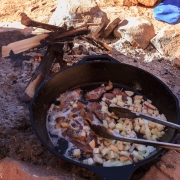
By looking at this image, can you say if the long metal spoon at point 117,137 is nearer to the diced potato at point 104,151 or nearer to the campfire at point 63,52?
the diced potato at point 104,151

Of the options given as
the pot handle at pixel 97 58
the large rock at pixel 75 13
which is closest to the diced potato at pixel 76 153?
the pot handle at pixel 97 58

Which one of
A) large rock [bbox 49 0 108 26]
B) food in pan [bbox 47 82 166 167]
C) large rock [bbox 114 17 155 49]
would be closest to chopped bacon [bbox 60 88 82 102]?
food in pan [bbox 47 82 166 167]

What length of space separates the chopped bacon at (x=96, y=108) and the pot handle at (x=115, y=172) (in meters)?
0.63

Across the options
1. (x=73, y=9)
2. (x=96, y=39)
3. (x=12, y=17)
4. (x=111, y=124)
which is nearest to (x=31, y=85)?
(x=111, y=124)

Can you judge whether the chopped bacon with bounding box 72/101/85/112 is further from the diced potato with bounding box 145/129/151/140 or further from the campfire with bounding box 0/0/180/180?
the diced potato with bounding box 145/129/151/140

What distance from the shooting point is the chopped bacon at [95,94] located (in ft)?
7.45

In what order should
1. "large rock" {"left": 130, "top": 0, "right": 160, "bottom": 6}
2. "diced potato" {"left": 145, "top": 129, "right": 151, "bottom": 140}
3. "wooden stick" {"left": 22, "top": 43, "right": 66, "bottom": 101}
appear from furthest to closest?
"large rock" {"left": 130, "top": 0, "right": 160, "bottom": 6}, "wooden stick" {"left": 22, "top": 43, "right": 66, "bottom": 101}, "diced potato" {"left": 145, "top": 129, "right": 151, "bottom": 140}

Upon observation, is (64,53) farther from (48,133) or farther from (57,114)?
(48,133)

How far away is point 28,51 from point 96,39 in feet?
2.84

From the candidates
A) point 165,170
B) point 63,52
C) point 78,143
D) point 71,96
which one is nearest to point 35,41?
point 63,52

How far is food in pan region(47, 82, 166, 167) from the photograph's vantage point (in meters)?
1.78

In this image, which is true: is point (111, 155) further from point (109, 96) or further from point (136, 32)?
point (136, 32)

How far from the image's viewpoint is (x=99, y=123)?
2031mm

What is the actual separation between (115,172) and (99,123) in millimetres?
604
